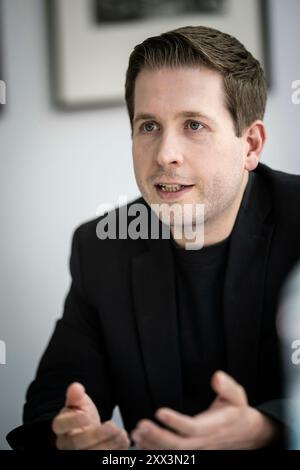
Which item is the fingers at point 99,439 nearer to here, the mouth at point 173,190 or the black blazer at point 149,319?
the black blazer at point 149,319

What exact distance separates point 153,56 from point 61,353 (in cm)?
61

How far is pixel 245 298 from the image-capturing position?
1023 millimetres

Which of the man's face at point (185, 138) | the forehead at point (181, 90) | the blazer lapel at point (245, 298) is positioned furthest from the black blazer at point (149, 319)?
the forehead at point (181, 90)

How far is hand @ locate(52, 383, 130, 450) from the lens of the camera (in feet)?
2.93

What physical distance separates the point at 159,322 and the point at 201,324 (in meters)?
0.08

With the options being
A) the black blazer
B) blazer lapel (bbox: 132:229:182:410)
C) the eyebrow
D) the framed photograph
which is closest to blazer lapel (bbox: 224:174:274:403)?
the black blazer

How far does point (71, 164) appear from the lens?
137 centimetres

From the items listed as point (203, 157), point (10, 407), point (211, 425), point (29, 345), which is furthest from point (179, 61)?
point (10, 407)

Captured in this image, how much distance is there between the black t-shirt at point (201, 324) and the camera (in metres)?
1.05

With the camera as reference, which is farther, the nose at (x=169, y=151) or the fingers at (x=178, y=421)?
the nose at (x=169, y=151)

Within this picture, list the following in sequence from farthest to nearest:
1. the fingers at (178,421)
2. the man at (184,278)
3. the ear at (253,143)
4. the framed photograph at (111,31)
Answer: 1. the framed photograph at (111,31)
2. the ear at (253,143)
3. the man at (184,278)
4. the fingers at (178,421)

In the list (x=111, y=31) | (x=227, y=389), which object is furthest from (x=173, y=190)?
(x=111, y=31)
